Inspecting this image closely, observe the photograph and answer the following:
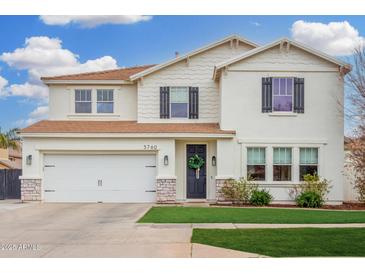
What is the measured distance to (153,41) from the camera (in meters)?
17.8

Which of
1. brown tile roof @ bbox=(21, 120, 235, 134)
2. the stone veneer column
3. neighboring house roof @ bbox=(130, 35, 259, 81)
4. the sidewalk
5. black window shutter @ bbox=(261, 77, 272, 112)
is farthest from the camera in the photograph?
neighboring house roof @ bbox=(130, 35, 259, 81)

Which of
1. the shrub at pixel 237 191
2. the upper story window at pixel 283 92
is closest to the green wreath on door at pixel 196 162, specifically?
the shrub at pixel 237 191

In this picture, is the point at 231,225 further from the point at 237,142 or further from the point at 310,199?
the point at 237,142

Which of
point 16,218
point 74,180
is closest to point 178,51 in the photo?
point 74,180

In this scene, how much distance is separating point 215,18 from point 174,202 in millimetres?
7037

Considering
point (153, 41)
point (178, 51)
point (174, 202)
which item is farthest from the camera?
point (178, 51)

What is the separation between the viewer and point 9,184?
23828 mm

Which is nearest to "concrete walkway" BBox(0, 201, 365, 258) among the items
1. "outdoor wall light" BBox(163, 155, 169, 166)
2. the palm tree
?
"outdoor wall light" BBox(163, 155, 169, 166)

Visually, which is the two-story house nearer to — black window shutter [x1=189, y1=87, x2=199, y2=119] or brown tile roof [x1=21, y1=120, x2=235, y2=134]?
brown tile roof [x1=21, y1=120, x2=235, y2=134]

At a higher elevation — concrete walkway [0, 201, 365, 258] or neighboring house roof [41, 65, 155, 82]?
neighboring house roof [41, 65, 155, 82]

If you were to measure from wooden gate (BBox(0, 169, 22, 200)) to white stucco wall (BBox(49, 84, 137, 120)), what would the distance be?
3627 mm

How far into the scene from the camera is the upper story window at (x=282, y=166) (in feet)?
66.3

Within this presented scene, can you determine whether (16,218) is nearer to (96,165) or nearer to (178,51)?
(96,165)

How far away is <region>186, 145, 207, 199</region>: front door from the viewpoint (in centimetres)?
2094
